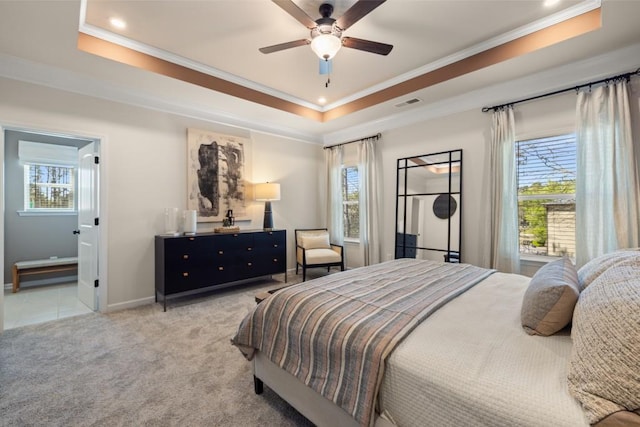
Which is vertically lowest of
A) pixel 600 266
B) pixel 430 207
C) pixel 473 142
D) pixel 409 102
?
pixel 600 266

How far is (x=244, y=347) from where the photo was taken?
1.80m

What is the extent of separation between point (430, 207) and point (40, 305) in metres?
5.31

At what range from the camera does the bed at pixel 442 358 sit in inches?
33.3

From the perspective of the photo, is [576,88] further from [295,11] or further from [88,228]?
[88,228]

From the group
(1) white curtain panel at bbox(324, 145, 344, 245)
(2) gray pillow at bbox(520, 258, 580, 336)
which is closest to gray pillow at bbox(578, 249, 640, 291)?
(2) gray pillow at bbox(520, 258, 580, 336)

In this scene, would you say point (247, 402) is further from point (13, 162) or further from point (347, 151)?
point (13, 162)

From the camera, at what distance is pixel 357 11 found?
6.75 ft

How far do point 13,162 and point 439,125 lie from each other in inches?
257

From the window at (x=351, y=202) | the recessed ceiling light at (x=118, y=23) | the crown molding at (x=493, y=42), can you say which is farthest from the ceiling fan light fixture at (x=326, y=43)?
the window at (x=351, y=202)

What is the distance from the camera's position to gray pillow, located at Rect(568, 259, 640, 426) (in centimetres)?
76

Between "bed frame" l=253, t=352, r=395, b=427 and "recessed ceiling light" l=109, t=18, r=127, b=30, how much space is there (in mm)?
3086

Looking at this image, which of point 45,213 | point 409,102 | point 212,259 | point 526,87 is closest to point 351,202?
point 409,102

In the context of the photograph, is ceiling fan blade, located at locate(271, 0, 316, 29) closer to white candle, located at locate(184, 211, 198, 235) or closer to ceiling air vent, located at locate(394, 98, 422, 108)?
ceiling air vent, located at locate(394, 98, 422, 108)

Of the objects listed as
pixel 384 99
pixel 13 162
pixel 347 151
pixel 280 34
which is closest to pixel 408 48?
pixel 384 99
